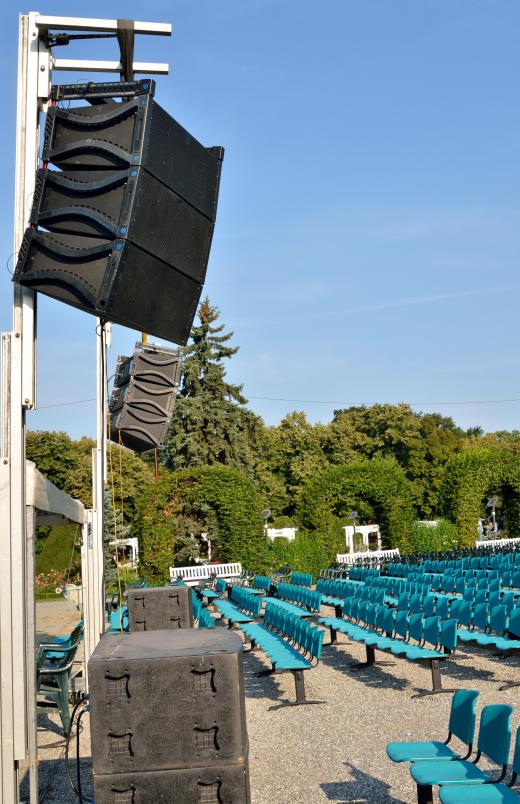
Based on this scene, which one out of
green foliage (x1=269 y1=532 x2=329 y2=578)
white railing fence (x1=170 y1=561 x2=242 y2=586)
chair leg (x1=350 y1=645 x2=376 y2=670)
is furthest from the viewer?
green foliage (x1=269 y1=532 x2=329 y2=578)

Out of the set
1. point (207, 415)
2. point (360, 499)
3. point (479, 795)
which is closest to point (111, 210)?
point (479, 795)

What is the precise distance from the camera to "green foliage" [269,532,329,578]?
28062 millimetres

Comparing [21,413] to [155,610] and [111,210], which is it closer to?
[111,210]

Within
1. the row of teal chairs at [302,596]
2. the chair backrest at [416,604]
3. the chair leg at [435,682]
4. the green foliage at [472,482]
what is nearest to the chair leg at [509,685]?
the chair leg at [435,682]

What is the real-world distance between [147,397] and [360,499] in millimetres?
20741

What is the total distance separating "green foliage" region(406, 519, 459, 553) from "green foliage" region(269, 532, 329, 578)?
4.02 meters

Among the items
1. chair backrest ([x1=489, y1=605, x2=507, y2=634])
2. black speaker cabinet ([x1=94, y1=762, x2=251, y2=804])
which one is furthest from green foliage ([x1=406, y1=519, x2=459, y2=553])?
black speaker cabinet ([x1=94, y1=762, x2=251, y2=804])

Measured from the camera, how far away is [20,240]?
17.1 feet

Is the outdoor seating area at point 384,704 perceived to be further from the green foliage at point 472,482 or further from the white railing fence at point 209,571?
the green foliage at point 472,482

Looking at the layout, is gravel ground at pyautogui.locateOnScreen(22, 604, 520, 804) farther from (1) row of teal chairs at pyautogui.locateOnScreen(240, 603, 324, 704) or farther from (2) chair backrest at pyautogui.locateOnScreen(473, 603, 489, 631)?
(2) chair backrest at pyautogui.locateOnScreen(473, 603, 489, 631)

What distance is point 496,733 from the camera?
510 cm

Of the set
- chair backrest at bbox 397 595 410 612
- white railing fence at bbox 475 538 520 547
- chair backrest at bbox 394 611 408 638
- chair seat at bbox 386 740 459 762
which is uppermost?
white railing fence at bbox 475 538 520 547

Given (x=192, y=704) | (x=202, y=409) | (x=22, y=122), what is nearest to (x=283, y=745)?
(x=192, y=704)

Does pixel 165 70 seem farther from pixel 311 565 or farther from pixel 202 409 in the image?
pixel 202 409
